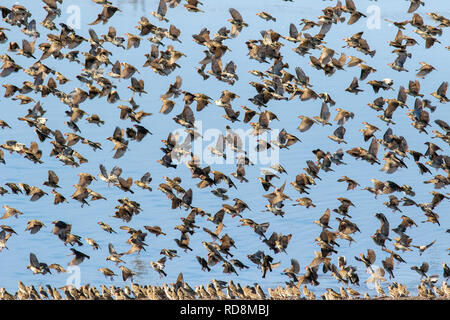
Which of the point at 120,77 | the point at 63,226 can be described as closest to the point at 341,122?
the point at 120,77

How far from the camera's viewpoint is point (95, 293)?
4644cm

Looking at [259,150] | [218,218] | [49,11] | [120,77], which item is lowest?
[218,218]

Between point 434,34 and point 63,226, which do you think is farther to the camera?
point 434,34

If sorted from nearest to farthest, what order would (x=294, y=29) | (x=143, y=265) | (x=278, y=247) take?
(x=278, y=247) → (x=294, y=29) → (x=143, y=265)

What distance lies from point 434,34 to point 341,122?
6.32 meters

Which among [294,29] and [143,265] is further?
[143,265]

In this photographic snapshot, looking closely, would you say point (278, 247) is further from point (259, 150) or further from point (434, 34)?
point (434, 34)

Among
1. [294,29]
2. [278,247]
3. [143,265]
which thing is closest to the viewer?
[278,247]

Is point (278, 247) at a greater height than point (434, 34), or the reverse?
point (434, 34)

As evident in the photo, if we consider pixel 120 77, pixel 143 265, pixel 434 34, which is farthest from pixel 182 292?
pixel 143 265

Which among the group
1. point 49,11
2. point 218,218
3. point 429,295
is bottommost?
point 429,295

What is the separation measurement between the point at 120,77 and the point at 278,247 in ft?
35.1

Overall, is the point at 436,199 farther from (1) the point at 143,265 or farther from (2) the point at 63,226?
(1) the point at 143,265

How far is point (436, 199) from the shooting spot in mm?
47531
